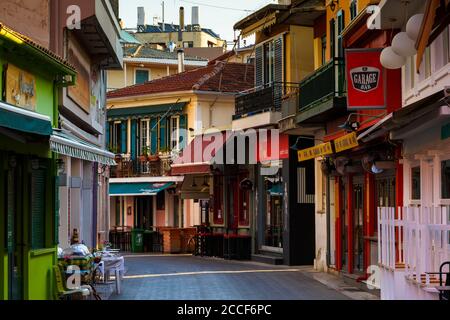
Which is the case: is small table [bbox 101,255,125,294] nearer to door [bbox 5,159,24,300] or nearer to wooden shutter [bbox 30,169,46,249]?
wooden shutter [bbox 30,169,46,249]

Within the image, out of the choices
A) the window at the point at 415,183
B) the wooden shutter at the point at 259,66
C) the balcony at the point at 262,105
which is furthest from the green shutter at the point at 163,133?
the window at the point at 415,183

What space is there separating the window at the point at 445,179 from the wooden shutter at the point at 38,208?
7.10 meters

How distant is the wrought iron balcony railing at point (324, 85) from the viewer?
80.2ft

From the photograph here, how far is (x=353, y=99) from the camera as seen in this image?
2061 centimetres

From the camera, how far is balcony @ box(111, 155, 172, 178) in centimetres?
4947

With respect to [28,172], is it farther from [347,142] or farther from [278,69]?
[278,69]

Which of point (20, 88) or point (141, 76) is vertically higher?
point (141, 76)

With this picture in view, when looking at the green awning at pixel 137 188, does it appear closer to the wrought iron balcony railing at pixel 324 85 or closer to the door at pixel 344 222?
the wrought iron balcony railing at pixel 324 85

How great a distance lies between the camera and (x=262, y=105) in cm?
3388

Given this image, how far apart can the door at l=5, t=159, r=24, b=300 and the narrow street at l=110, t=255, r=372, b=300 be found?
4.39 meters

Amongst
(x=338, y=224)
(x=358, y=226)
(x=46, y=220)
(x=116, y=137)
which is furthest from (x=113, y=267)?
(x=116, y=137)

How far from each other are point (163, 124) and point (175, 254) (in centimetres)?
1074

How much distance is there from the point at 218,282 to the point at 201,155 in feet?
55.2
